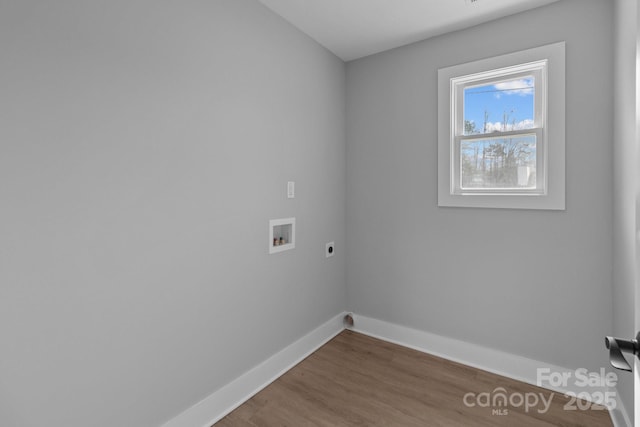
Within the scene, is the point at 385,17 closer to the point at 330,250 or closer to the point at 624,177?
the point at 624,177

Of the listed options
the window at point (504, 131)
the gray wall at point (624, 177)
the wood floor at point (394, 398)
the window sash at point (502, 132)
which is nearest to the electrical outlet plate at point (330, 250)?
the wood floor at point (394, 398)

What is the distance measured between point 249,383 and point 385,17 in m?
2.70

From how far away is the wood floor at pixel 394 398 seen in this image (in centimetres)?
183

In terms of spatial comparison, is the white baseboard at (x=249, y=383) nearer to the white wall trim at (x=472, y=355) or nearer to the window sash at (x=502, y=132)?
the white wall trim at (x=472, y=355)

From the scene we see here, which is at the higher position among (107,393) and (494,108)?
(494,108)

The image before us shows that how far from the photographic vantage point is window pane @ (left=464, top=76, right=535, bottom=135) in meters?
2.25

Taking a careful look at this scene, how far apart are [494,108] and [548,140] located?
47 cm

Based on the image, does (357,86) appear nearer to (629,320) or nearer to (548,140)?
(548,140)

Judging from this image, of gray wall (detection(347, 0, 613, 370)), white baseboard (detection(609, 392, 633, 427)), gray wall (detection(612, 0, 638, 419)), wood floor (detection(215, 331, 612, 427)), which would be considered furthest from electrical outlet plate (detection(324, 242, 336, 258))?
white baseboard (detection(609, 392, 633, 427))

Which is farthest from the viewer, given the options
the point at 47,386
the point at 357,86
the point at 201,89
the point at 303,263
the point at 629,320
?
the point at 357,86

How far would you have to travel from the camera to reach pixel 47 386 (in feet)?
4.02

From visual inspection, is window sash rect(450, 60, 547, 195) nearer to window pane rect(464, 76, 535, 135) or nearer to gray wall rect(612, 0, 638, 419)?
window pane rect(464, 76, 535, 135)

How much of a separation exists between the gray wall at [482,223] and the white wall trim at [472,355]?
6cm

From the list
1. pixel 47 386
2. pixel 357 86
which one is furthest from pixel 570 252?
pixel 47 386
